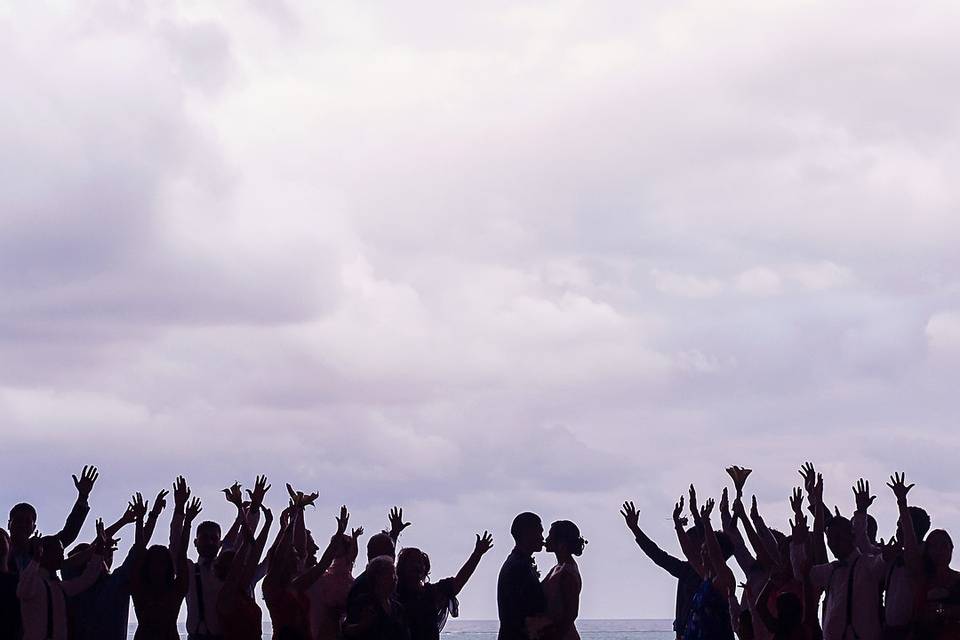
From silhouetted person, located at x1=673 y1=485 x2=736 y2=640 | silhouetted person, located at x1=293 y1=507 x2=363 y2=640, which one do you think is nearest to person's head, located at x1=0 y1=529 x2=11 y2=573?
silhouetted person, located at x1=293 y1=507 x2=363 y2=640

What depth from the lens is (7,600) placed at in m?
11.3

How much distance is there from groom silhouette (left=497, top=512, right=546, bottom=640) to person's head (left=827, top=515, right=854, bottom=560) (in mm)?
2337

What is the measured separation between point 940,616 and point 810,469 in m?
1.43

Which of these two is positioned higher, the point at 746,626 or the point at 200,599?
the point at 200,599

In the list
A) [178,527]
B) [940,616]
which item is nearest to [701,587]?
[940,616]

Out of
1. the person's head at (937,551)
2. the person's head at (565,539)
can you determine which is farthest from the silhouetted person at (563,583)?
the person's head at (937,551)

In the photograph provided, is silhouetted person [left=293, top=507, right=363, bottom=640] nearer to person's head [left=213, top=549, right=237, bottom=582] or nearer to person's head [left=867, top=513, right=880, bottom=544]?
person's head [left=213, top=549, right=237, bottom=582]

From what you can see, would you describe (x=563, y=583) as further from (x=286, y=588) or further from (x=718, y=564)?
(x=286, y=588)

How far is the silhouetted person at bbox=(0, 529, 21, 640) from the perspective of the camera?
1124cm

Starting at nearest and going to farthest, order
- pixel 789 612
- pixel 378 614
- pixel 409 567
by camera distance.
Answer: pixel 378 614 < pixel 789 612 < pixel 409 567

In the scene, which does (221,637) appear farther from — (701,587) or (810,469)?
(810,469)

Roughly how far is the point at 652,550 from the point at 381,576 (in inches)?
163

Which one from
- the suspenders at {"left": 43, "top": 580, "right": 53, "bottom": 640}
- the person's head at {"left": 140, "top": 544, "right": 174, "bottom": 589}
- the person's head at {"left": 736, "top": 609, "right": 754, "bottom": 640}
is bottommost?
the person's head at {"left": 736, "top": 609, "right": 754, "bottom": 640}

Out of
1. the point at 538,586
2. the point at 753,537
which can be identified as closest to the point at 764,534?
the point at 753,537
